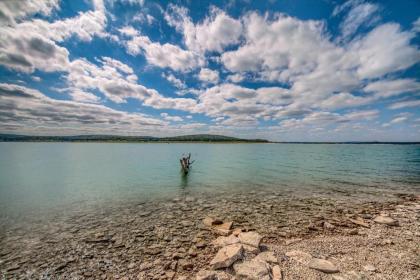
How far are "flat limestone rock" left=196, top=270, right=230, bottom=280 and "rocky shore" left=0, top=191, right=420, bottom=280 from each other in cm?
3

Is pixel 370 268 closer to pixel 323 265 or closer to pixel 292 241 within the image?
pixel 323 265

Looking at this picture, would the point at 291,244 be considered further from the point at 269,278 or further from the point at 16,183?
the point at 16,183

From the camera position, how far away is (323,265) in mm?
6352

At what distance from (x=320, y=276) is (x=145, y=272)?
5807 mm

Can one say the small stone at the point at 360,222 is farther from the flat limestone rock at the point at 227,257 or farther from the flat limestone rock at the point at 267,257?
the flat limestone rock at the point at 227,257

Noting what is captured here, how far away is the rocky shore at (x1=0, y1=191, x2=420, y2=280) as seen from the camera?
6391 millimetres

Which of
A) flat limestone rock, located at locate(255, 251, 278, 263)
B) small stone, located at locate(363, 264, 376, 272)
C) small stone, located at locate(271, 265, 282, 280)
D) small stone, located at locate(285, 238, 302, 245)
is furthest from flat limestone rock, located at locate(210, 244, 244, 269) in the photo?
small stone, located at locate(363, 264, 376, 272)

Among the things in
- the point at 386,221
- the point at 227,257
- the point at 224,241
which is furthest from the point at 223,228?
the point at 386,221

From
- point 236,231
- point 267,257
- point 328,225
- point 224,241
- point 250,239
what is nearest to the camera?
point 267,257

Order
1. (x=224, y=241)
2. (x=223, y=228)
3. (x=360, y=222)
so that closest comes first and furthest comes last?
1. (x=224, y=241)
2. (x=223, y=228)
3. (x=360, y=222)

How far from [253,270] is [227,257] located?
0.93m

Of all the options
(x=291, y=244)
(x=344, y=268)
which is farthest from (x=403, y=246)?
(x=291, y=244)

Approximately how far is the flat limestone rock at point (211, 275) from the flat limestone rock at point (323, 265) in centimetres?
299

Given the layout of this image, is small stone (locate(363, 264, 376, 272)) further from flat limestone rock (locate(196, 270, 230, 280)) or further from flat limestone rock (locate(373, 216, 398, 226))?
flat limestone rock (locate(373, 216, 398, 226))
